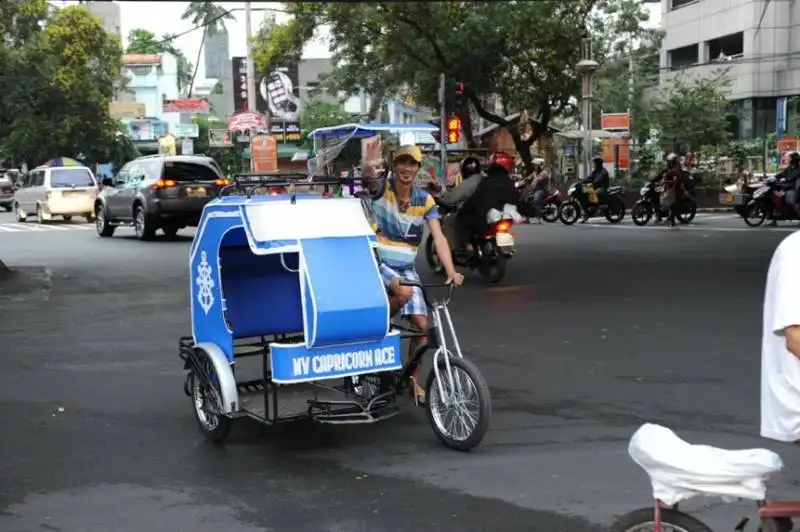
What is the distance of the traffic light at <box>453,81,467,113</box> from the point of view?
889 inches

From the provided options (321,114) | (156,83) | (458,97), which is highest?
(156,83)

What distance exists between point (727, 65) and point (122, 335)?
3749 centimetres

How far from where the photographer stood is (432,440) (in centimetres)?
550

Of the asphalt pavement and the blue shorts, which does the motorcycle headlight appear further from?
the blue shorts

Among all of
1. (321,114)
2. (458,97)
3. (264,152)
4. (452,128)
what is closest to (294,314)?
(458,97)

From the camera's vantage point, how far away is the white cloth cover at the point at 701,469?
268cm

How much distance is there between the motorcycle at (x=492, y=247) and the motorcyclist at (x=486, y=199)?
0.29ft

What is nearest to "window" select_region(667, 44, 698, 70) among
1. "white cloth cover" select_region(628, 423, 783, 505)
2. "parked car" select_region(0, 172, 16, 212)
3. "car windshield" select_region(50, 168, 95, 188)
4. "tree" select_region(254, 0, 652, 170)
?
"tree" select_region(254, 0, 652, 170)

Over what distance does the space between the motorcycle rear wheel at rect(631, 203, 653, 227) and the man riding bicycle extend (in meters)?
17.1

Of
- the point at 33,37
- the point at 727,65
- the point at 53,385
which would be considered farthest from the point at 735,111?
the point at 53,385

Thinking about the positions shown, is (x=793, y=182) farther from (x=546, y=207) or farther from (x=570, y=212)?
(x=546, y=207)

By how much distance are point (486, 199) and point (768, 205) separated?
10814 millimetres

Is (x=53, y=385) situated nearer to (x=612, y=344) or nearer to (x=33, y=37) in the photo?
(x=612, y=344)

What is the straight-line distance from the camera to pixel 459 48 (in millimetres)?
19031
